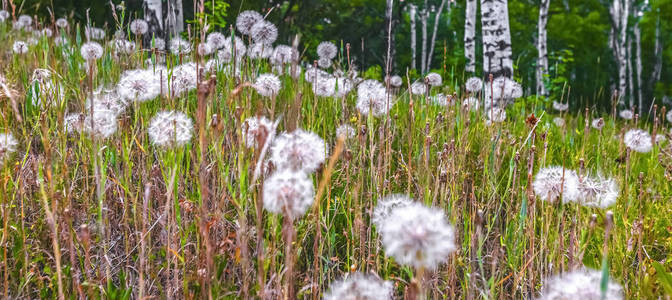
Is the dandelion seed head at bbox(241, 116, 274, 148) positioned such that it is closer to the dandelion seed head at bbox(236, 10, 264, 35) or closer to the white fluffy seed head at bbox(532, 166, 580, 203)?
the white fluffy seed head at bbox(532, 166, 580, 203)

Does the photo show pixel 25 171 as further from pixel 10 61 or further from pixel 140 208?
pixel 10 61

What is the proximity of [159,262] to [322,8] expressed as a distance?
1183 cm

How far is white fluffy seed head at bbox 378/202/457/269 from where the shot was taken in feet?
3.23

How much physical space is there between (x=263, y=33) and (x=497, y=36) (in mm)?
4274

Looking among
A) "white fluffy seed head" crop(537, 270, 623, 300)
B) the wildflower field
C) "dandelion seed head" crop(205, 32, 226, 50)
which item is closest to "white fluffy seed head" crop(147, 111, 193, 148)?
the wildflower field

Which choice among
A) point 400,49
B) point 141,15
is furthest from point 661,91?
point 141,15

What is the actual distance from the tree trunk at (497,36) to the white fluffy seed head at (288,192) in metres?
5.67

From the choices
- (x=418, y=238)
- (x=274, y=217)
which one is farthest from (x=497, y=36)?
(x=418, y=238)

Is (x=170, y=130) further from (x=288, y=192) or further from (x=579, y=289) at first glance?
(x=579, y=289)

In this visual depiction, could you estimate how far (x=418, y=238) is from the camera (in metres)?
0.99

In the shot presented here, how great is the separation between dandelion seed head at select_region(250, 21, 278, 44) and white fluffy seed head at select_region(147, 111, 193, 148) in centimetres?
159

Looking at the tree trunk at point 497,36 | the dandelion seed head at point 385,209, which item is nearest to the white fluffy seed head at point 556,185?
the dandelion seed head at point 385,209

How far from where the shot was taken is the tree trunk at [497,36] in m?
6.43

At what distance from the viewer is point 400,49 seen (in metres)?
24.2
